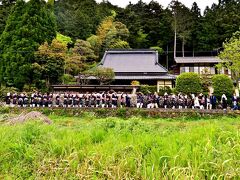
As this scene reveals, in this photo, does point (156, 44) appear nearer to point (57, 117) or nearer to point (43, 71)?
point (43, 71)

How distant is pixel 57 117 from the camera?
69.8ft

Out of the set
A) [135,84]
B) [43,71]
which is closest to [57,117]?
[43,71]

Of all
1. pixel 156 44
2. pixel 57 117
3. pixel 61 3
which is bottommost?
pixel 57 117

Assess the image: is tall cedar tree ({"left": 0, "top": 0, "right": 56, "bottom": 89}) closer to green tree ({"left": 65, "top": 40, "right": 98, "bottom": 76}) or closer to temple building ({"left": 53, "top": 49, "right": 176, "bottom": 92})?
green tree ({"left": 65, "top": 40, "right": 98, "bottom": 76})

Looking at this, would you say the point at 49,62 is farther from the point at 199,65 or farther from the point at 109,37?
the point at 199,65

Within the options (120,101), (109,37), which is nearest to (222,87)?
(120,101)

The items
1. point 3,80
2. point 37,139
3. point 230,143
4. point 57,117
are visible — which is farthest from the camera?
point 3,80

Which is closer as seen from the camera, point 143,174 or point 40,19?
point 143,174

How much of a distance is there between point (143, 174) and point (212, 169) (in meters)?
0.89

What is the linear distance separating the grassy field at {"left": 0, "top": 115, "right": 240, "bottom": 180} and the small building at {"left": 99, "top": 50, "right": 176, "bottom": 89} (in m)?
28.6

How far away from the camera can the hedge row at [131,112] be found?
20391mm

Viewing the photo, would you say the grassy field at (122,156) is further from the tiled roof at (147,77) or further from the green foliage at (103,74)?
the tiled roof at (147,77)

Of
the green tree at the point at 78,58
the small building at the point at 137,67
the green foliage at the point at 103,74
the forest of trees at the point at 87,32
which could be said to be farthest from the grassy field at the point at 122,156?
the small building at the point at 137,67

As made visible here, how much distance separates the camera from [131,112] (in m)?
21.3
